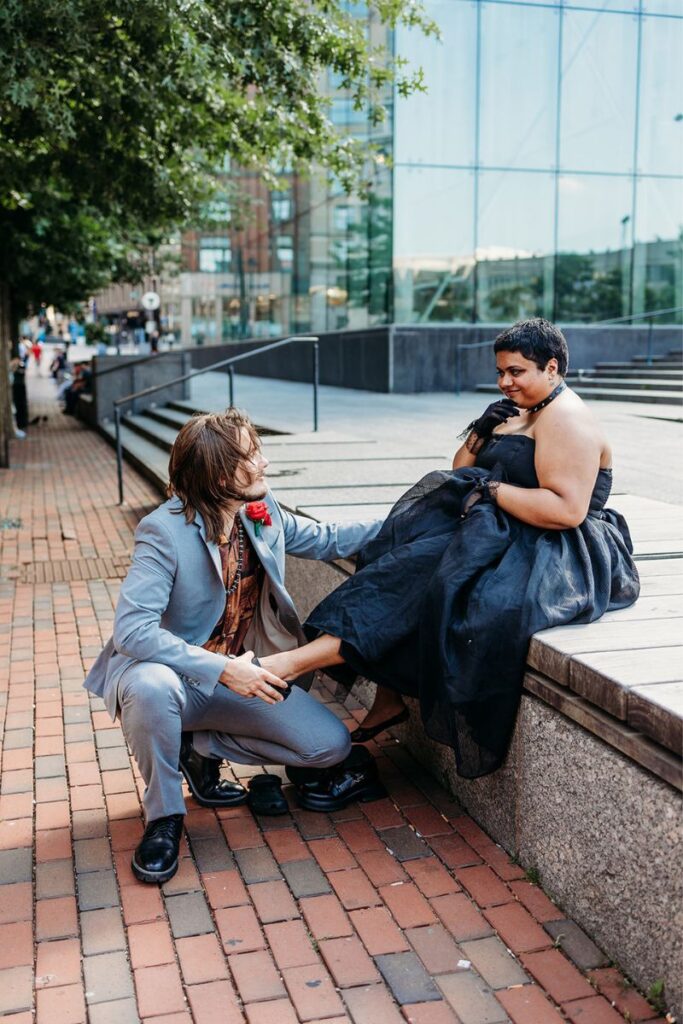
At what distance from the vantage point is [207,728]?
3729 millimetres

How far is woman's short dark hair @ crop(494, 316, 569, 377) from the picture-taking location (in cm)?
→ 354

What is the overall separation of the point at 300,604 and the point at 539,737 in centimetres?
279

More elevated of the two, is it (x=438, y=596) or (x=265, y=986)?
(x=438, y=596)

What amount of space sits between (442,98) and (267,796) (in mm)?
18249

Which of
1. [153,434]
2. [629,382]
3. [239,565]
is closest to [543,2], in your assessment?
[629,382]

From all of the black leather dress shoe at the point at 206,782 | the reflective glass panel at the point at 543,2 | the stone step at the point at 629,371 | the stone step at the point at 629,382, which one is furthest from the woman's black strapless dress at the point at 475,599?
the reflective glass panel at the point at 543,2

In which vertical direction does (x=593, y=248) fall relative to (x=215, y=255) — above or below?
below

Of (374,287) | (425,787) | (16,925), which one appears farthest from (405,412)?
(16,925)

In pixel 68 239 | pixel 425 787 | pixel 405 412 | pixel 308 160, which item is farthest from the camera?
pixel 68 239

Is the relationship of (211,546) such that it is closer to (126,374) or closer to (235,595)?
(235,595)

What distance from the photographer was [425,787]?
13.0ft

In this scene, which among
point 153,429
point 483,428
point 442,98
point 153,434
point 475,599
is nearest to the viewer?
point 475,599

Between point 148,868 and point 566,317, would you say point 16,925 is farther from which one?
point 566,317

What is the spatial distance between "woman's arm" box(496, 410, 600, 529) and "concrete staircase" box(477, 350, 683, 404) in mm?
12240
